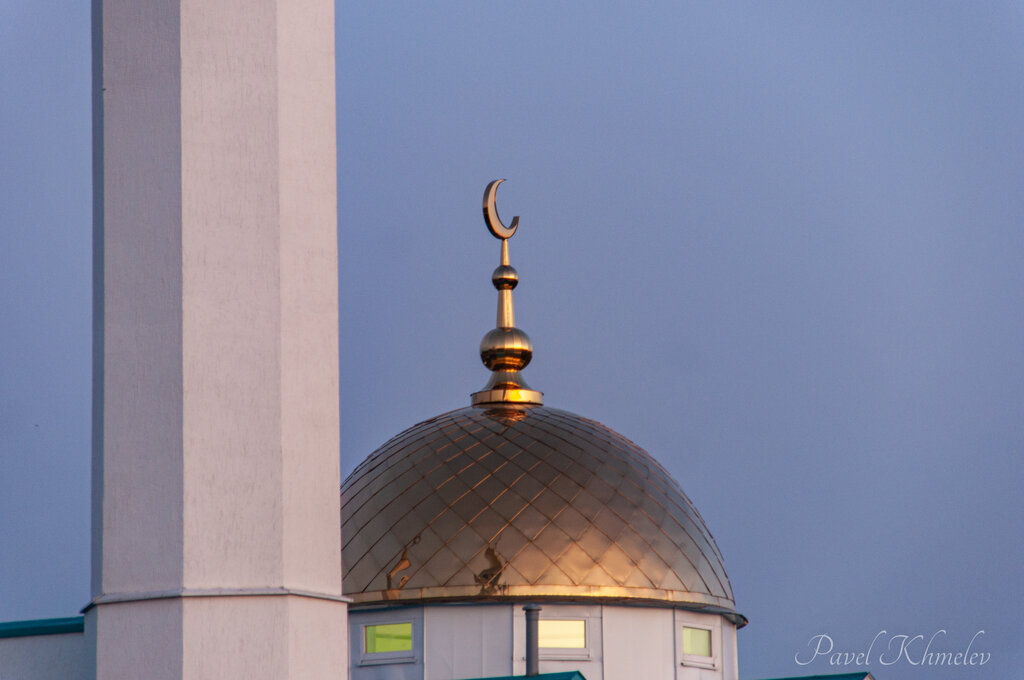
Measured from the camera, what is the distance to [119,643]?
8453mm

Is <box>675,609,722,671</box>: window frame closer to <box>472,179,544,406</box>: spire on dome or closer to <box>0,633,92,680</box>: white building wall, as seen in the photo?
<box>472,179,544,406</box>: spire on dome

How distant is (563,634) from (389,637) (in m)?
1.58

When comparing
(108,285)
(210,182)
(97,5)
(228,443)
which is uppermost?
(97,5)

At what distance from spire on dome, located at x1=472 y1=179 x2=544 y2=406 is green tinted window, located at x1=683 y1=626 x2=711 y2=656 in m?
3.14

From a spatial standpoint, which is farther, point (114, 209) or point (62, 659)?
point (62, 659)

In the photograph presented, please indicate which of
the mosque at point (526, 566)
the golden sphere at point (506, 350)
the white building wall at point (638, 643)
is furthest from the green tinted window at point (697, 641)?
the golden sphere at point (506, 350)

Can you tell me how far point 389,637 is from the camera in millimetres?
14703

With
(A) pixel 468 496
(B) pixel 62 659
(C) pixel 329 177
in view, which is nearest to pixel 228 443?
(C) pixel 329 177

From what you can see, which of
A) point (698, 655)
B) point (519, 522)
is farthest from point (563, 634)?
point (698, 655)

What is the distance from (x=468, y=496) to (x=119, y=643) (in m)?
6.89

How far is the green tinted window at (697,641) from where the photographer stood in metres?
15.2

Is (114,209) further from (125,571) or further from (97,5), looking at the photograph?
(125,571)

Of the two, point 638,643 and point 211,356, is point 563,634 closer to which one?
point 638,643

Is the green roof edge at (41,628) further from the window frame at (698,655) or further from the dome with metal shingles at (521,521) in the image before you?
the window frame at (698,655)
